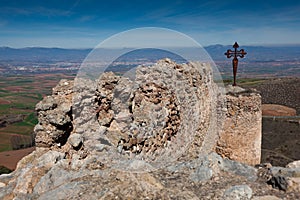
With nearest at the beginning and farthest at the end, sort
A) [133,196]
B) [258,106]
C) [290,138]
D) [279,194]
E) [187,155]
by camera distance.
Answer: [133,196]
[279,194]
[187,155]
[258,106]
[290,138]

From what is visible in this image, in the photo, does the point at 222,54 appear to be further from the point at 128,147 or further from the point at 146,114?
the point at 128,147

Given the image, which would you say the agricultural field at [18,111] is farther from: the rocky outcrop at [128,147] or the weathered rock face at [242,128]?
the rocky outcrop at [128,147]

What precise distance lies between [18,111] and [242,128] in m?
66.0

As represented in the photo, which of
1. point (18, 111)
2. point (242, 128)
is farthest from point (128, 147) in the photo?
point (18, 111)

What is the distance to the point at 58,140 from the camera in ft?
20.2

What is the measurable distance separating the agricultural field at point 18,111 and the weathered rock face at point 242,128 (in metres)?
20.6

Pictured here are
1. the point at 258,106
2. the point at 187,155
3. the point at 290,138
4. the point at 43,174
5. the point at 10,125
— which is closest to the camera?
the point at 43,174

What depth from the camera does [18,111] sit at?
6544 cm

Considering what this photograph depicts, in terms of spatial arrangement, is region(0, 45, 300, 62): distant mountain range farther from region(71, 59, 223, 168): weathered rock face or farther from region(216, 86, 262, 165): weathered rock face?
region(216, 86, 262, 165): weathered rock face

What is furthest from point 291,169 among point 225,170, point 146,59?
point 146,59

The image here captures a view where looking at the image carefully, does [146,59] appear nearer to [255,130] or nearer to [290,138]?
[255,130]

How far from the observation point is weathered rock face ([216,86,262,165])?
9156 mm

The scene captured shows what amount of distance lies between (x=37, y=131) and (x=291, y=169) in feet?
18.0

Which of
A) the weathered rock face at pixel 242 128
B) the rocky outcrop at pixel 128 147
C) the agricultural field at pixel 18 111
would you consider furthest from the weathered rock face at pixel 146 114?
the agricultural field at pixel 18 111
